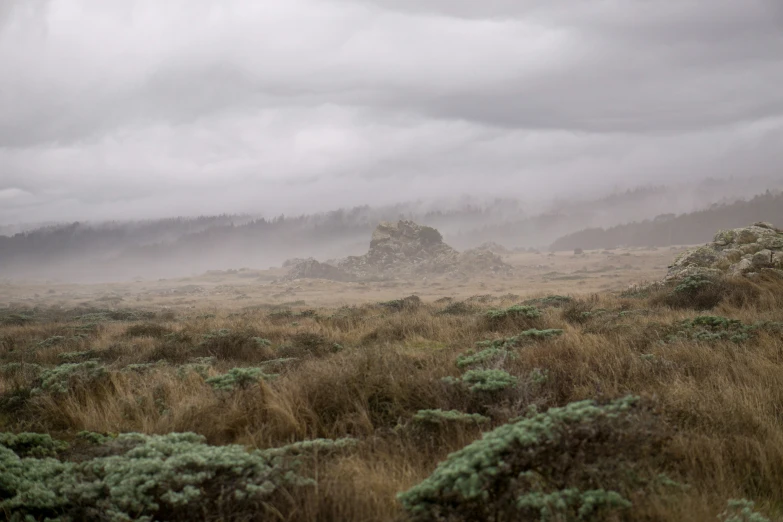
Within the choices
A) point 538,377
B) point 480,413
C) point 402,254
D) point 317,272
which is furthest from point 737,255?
point 402,254

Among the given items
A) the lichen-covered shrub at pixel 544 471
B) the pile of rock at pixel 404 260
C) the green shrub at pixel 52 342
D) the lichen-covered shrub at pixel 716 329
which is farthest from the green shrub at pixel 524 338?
the pile of rock at pixel 404 260

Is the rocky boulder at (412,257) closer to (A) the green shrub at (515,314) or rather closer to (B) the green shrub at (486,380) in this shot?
(A) the green shrub at (515,314)

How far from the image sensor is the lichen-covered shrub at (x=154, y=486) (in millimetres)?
2889

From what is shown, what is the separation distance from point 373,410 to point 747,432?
3.20 m

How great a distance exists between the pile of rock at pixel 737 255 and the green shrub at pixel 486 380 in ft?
38.4

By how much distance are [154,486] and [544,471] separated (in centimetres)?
240

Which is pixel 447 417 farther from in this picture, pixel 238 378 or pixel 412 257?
pixel 412 257

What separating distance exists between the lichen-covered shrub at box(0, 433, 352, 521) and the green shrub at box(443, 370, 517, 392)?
76.1 inches

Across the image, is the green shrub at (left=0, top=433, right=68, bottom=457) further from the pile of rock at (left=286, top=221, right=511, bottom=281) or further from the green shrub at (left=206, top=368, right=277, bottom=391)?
the pile of rock at (left=286, top=221, right=511, bottom=281)

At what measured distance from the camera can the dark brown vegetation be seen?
9.52 feet

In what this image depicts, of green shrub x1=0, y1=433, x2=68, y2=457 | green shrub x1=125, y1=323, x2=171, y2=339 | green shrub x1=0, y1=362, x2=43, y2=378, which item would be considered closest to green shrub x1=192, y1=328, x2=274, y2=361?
green shrub x1=0, y1=362, x2=43, y2=378

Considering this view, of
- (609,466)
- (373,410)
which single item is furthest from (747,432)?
(373,410)

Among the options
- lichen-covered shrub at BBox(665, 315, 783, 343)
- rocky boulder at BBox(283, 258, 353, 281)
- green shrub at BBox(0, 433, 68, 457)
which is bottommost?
rocky boulder at BBox(283, 258, 353, 281)

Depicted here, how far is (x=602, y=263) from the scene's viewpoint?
74562 millimetres
